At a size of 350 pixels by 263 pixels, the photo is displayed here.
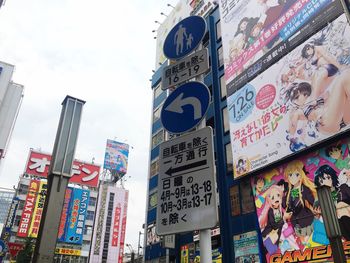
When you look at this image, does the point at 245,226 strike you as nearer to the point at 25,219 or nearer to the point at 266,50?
the point at 266,50

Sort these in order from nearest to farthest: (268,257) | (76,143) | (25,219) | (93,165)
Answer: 1. (76,143)
2. (268,257)
3. (25,219)
4. (93,165)

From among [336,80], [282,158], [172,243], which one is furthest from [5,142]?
[336,80]

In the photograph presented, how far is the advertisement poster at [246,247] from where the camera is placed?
15.6 meters

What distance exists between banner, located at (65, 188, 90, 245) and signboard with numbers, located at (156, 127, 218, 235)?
1734 inches

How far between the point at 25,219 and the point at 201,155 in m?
45.3

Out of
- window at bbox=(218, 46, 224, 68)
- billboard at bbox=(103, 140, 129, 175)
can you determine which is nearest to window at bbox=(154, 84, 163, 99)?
window at bbox=(218, 46, 224, 68)

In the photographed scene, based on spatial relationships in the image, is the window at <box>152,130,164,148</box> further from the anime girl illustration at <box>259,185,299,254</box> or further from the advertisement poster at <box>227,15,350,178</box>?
the anime girl illustration at <box>259,185,299,254</box>

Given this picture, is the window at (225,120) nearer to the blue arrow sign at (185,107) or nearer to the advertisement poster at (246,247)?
the advertisement poster at (246,247)

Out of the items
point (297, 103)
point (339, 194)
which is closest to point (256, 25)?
point (297, 103)

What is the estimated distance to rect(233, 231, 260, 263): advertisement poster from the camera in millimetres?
15609

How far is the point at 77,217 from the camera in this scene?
1769 inches

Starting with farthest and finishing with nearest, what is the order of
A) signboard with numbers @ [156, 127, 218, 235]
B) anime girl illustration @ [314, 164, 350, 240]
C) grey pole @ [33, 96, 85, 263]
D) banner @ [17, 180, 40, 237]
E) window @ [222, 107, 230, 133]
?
banner @ [17, 180, 40, 237] → window @ [222, 107, 230, 133] → anime girl illustration @ [314, 164, 350, 240] → grey pole @ [33, 96, 85, 263] → signboard with numbers @ [156, 127, 218, 235]

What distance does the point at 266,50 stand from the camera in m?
18.1

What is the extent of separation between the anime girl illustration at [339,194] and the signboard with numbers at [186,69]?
946cm
